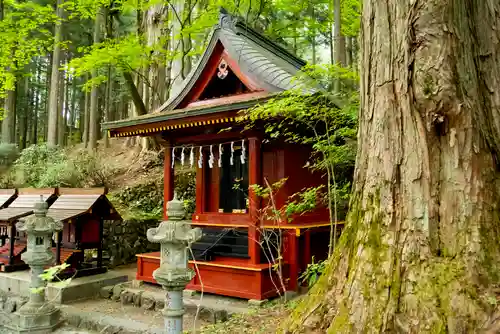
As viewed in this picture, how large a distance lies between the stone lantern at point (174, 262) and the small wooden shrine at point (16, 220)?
6971mm

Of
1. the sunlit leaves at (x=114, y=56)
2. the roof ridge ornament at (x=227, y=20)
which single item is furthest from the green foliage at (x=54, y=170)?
the roof ridge ornament at (x=227, y=20)

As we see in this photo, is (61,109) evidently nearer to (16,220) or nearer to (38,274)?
(16,220)

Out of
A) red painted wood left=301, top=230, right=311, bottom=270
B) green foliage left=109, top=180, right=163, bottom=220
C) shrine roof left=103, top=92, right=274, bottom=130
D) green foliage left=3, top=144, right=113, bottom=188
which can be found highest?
shrine roof left=103, top=92, right=274, bottom=130

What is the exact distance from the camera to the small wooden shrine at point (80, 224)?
9344 millimetres

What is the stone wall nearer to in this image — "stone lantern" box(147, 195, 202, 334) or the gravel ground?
the gravel ground

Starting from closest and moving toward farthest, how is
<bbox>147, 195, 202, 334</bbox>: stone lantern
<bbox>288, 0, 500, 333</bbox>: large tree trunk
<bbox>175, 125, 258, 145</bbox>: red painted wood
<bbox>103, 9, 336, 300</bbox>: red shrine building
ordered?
1. <bbox>288, 0, 500, 333</bbox>: large tree trunk
2. <bbox>147, 195, 202, 334</bbox>: stone lantern
3. <bbox>103, 9, 336, 300</bbox>: red shrine building
4. <bbox>175, 125, 258, 145</bbox>: red painted wood

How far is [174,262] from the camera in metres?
4.50

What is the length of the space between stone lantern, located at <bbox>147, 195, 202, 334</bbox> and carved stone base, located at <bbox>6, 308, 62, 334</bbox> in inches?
150

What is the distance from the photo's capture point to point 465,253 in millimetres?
2783

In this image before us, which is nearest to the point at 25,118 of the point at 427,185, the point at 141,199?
the point at 141,199

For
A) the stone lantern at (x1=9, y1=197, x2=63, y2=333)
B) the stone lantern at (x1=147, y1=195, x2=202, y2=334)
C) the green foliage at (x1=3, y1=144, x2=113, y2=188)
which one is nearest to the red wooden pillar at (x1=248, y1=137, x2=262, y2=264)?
the stone lantern at (x1=147, y1=195, x2=202, y2=334)

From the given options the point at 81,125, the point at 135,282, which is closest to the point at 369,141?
the point at 135,282

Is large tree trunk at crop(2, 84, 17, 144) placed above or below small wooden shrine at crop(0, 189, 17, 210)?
above

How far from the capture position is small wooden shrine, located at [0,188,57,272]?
9.90 m
